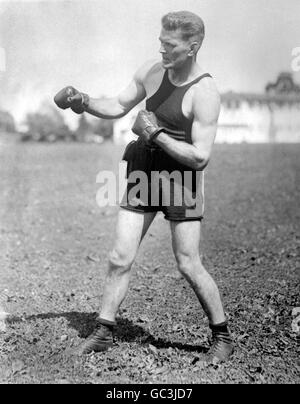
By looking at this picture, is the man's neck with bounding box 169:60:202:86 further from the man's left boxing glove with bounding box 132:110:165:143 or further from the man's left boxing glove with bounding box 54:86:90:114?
the man's left boxing glove with bounding box 54:86:90:114

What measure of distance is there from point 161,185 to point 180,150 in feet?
1.20

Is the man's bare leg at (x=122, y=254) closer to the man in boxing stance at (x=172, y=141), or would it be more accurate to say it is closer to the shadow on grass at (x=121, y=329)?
the man in boxing stance at (x=172, y=141)

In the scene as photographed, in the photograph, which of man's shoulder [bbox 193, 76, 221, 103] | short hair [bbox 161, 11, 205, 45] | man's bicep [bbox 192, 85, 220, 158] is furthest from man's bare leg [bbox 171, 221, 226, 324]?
short hair [bbox 161, 11, 205, 45]

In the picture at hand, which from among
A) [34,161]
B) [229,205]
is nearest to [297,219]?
[229,205]

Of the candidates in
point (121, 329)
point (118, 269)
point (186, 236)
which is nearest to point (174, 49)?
point (186, 236)

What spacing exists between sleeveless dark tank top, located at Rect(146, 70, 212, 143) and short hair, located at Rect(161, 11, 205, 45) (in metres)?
0.29

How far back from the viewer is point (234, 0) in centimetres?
606

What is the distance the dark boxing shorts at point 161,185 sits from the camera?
4.29 metres

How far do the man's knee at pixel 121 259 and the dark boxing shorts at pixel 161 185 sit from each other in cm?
32

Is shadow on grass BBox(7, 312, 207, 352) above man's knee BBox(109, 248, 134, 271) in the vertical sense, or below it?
below

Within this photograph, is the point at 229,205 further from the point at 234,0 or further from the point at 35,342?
the point at 35,342

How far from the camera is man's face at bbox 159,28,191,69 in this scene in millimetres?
4098

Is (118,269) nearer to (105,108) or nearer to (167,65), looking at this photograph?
(105,108)
